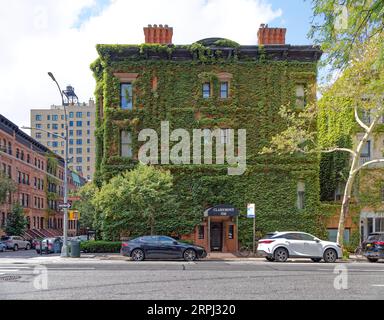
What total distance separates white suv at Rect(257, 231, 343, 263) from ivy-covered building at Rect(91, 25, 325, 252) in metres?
8.62

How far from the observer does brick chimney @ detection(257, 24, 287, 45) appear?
34281mm

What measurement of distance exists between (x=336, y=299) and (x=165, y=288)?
4.07m

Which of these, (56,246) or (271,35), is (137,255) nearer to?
(56,246)

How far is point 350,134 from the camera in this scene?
1331 inches

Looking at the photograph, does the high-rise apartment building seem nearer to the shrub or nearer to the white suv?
the shrub

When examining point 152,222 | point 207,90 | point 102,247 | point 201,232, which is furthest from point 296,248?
point 207,90

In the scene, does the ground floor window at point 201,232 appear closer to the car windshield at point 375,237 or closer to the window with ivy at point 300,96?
the window with ivy at point 300,96

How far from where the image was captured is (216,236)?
3288 centimetres

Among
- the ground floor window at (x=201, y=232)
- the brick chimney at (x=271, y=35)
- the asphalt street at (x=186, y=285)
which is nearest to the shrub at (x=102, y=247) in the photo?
the ground floor window at (x=201, y=232)

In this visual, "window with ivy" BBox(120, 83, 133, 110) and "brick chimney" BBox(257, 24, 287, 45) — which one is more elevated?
"brick chimney" BBox(257, 24, 287, 45)

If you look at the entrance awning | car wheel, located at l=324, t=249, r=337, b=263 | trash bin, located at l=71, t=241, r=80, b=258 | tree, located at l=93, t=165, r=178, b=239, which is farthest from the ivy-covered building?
car wheel, located at l=324, t=249, r=337, b=263

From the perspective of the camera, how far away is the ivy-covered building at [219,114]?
105ft

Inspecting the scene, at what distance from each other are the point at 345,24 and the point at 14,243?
41569mm
